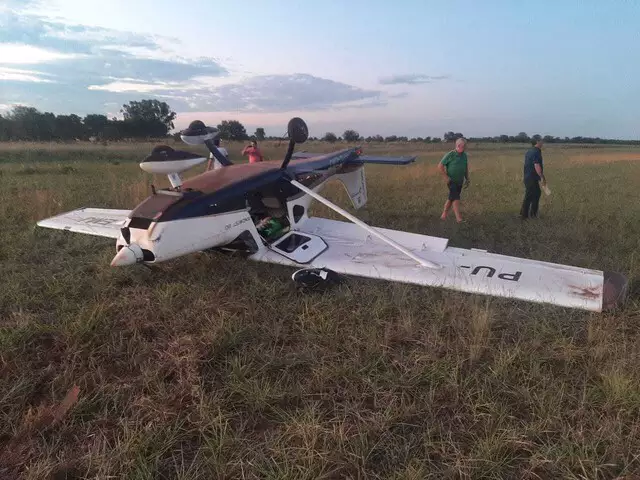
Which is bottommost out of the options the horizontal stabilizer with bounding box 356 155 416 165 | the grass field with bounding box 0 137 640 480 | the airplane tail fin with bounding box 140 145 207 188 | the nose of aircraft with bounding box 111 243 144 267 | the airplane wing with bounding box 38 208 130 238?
the grass field with bounding box 0 137 640 480

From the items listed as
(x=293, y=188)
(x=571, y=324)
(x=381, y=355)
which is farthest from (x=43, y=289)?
(x=571, y=324)

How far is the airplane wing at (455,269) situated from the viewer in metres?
4.24

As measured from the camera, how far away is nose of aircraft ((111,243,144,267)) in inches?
174

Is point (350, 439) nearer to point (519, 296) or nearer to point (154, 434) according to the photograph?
point (154, 434)

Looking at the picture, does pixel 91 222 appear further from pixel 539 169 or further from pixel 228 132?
pixel 539 169

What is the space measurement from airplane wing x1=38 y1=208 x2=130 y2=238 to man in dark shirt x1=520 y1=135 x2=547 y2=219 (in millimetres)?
7870

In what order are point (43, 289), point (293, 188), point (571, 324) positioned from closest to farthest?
point (571, 324) → point (43, 289) → point (293, 188)

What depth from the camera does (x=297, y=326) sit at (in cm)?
407

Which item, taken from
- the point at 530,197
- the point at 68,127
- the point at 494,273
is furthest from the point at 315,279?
the point at 68,127

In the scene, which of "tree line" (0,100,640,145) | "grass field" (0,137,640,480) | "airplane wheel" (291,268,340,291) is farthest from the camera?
"tree line" (0,100,640,145)

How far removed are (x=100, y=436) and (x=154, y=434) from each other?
A: 0.35 meters

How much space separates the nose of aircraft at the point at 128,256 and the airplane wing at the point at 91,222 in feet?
4.81

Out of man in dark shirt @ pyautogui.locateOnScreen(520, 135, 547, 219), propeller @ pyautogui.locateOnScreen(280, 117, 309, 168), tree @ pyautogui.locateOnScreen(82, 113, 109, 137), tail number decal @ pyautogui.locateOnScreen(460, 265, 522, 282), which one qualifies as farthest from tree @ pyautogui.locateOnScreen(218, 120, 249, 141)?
tree @ pyautogui.locateOnScreen(82, 113, 109, 137)

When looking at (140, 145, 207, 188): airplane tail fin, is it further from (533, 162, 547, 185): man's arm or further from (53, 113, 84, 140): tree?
(53, 113, 84, 140): tree
